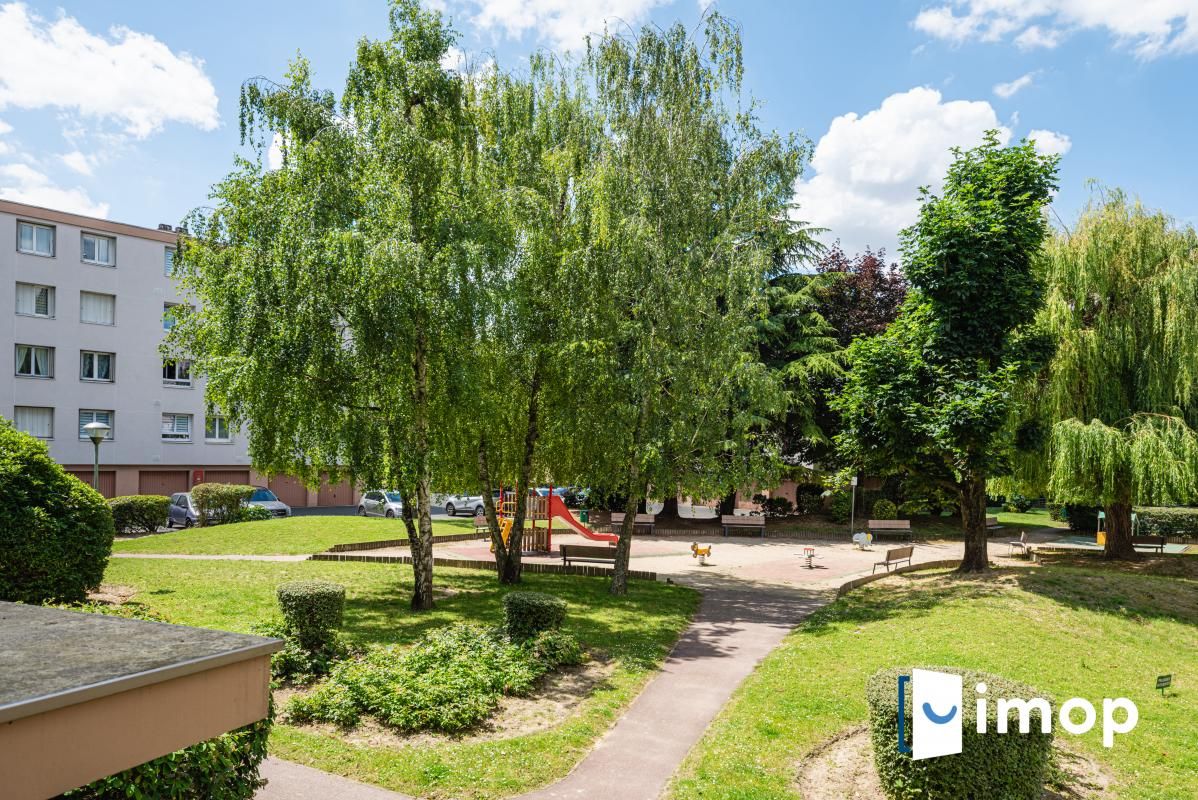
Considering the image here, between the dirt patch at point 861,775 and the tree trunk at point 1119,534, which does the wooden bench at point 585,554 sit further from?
the tree trunk at point 1119,534

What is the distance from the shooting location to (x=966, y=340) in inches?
716

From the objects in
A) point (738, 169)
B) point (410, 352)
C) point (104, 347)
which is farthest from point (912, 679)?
point (104, 347)

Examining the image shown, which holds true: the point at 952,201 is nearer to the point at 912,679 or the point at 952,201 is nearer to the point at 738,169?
the point at 738,169

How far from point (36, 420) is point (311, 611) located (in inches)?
1323

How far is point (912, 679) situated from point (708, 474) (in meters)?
10.0

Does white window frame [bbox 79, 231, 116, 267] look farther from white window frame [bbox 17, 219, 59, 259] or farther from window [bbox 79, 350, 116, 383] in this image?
window [bbox 79, 350, 116, 383]

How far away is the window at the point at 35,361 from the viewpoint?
35156 millimetres

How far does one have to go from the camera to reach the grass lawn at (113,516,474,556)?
2334 cm

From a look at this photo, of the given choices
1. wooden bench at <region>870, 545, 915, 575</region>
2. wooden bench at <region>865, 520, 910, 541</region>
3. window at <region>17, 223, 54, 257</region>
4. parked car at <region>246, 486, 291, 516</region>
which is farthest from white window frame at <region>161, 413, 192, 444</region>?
wooden bench at <region>870, 545, 915, 575</region>

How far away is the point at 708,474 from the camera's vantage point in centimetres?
1658

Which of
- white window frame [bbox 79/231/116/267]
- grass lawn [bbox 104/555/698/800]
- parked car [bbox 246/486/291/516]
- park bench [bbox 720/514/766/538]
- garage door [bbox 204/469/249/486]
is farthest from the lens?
garage door [bbox 204/469/249/486]

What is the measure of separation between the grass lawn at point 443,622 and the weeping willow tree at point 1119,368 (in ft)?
34.6

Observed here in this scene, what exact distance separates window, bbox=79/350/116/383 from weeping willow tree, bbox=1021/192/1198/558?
3954 cm

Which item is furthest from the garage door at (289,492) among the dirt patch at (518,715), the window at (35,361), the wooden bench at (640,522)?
the dirt patch at (518,715)
